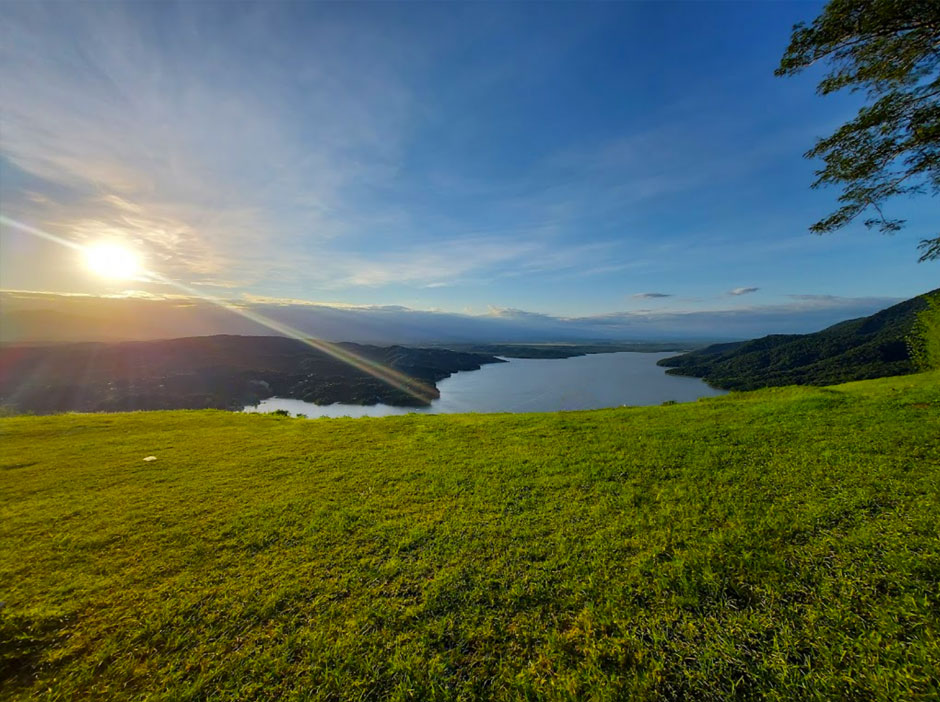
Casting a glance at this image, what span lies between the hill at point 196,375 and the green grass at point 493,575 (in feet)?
215

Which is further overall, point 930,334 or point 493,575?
point 930,334

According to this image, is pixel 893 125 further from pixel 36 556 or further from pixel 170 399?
pixel 170 399

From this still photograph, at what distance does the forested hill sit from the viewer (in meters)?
80.8

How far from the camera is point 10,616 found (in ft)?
13.4

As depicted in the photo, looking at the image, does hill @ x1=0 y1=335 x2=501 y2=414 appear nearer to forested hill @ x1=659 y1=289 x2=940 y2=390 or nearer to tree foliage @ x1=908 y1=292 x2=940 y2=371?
tree foliage @ x1=908 y1=292 x2=940 y2=371

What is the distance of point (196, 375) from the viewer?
108188 mm

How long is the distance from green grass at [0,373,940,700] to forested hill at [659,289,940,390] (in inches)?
3125

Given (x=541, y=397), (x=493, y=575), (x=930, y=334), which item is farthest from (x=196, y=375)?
(x=930, y=334)

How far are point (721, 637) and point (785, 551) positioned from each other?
1.98 metres

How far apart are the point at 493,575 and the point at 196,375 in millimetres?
132961

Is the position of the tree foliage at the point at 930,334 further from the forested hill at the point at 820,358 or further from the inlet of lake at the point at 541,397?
the forested hill at the point at 820,358

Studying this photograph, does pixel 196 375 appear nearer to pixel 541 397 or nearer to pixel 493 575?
pixel 541 397

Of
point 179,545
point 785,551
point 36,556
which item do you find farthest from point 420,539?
point 36,556

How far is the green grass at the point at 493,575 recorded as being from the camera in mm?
3311
